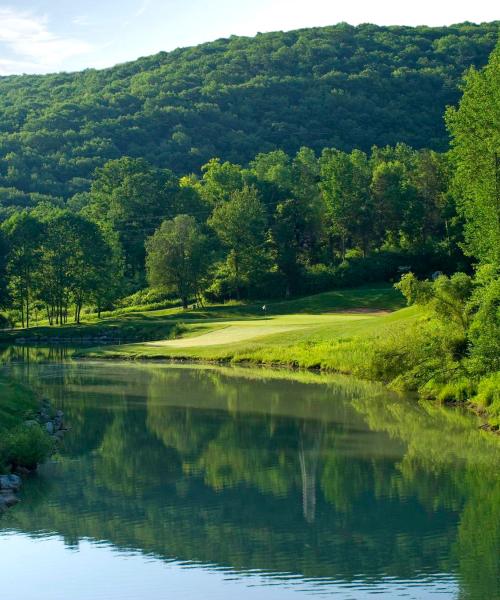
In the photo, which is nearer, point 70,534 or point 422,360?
point 70,534

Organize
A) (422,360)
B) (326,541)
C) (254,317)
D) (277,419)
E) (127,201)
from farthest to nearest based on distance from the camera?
(127,201)
(254,317)
(422,360)
(277,419)
(326,541)

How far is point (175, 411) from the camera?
4903 cm

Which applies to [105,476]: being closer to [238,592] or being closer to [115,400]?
[238,592]

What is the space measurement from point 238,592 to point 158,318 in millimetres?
77151

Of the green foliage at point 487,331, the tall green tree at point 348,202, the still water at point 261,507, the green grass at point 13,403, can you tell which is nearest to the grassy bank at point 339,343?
the green foliage at point 487,331

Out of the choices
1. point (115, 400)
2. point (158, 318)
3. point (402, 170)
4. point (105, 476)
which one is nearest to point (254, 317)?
point (158, 318)

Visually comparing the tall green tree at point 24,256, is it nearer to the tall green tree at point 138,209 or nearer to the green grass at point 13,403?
the tall green tree at point 138,209

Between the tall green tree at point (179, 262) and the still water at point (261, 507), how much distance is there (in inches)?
2249

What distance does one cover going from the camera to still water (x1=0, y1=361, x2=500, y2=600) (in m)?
23.5

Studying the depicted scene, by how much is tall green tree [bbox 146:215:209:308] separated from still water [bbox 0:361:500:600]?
187ft

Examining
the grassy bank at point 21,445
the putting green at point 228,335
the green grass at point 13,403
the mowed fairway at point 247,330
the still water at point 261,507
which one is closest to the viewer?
the still water at point 261,507

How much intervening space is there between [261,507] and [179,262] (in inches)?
3091

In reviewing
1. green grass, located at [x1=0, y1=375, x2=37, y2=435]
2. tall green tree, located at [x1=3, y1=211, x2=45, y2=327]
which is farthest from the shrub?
tall green tree, located at [x1=3, y1=211, x2=45, y2=327]

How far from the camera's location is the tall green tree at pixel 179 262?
107m
